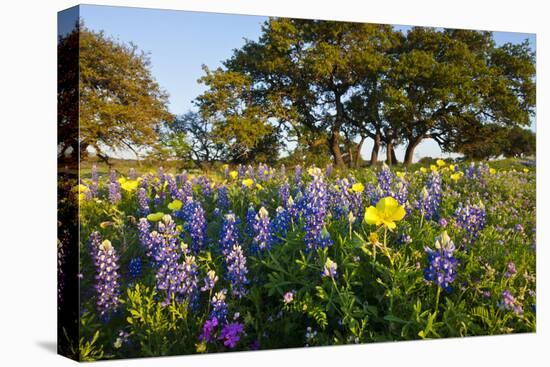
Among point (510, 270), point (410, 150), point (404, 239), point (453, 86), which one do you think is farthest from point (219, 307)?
point (453, 86)

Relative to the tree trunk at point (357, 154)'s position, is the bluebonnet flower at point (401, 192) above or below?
below

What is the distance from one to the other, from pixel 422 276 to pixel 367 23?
195 centimetres

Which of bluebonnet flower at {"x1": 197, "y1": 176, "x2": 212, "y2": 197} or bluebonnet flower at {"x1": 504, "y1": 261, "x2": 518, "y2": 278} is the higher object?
bluebonnet flower at {"x1": 197, "y1": 176, "x2": 212, "y2": 197}

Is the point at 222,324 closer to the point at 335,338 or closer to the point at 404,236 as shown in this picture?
the point at 335,338

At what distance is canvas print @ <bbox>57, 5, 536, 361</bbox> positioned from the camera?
14.4 feet

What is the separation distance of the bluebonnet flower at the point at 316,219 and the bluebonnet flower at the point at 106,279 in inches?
48.1

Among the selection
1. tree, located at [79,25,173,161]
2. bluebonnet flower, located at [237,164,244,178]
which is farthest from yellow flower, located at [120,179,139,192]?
bluebonnet flower, located at [237,164,244,178]

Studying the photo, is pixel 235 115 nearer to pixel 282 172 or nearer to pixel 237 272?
pixel 282 172

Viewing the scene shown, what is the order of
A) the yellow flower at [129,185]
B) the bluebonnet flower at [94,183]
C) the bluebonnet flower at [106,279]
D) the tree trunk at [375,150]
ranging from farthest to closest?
1. the tree trunk at [375,150]
2. the yellow flower at [129,185]
3. the bluebonnet flower at [94,183]
4. the bluebonnet flower at [106,279]

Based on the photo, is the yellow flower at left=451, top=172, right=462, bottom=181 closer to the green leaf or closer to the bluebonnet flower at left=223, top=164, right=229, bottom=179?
the bluebonnet flower at left=223, top=164, right=229, bottom=179

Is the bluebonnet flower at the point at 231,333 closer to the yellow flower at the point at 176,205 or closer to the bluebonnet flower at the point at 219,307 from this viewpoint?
the bluebonnet flower at the point at 219,307

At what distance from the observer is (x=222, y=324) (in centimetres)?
448

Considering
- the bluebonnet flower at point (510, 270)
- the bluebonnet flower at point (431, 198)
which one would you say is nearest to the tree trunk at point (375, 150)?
the bluebonnet flower at point (431, 198)

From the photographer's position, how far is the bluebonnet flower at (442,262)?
172 inches
